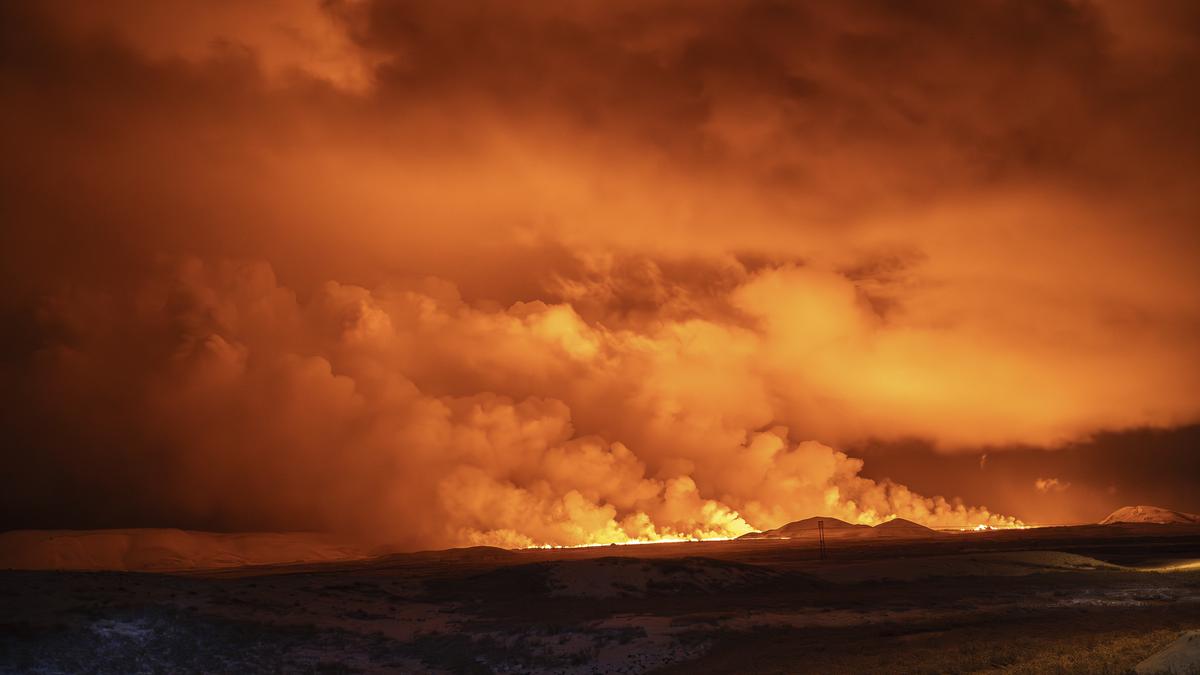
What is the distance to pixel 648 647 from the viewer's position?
36.9 meters

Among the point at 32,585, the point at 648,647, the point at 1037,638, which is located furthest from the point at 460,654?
the point at 1037,638

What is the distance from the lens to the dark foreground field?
30500 mm

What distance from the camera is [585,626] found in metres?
42.4

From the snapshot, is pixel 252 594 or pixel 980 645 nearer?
pixel 980 645

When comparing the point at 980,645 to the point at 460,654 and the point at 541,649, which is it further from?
the point at 460,654

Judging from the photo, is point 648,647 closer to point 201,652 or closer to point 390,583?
point 201,652

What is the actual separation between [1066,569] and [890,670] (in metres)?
51.8

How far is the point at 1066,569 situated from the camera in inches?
2699

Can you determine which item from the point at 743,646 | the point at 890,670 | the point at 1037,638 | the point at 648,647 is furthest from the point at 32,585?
the point at 1037,638

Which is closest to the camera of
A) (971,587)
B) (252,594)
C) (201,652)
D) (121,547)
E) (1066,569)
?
(201,652)

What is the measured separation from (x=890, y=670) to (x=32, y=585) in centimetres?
3701

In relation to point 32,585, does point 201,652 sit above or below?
below

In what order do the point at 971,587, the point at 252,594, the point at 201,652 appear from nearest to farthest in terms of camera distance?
1. the point at 201,652
2. the point at 252,594
3. the point at 971,587

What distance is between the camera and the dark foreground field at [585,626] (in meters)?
30.5
